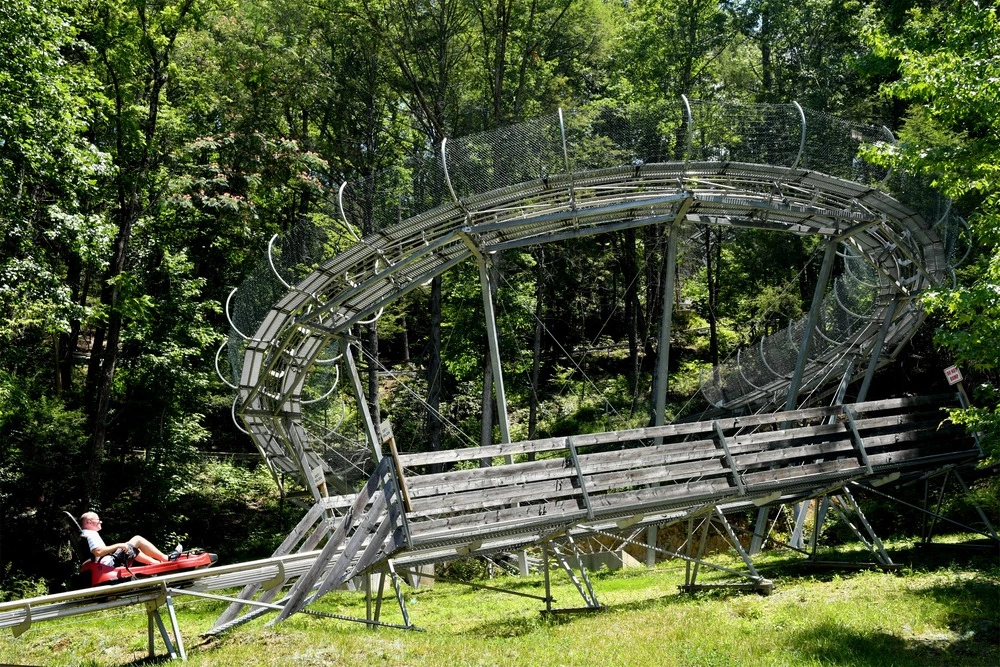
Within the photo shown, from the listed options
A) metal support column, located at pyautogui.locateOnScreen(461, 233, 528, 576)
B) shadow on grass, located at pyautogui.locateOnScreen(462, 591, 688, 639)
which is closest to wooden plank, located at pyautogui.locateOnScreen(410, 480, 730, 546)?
shadow on grass, located at pyautogui.locateOnScreen(462, 591, 688, 639)

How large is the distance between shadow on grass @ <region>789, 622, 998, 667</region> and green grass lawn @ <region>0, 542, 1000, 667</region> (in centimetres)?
2

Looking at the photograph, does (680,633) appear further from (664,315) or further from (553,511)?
(664,315)

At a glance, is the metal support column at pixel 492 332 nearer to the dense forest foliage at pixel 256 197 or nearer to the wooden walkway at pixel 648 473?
the wooden walkway at pixel 648 473

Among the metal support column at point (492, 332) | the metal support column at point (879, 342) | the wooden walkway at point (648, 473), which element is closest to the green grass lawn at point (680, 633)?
the wooden walkway at point (648, 473)

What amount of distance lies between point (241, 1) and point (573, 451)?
2651 cm

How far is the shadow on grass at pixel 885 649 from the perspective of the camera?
9.05 metres

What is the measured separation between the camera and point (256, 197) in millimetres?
28906

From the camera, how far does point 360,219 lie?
1894 cm

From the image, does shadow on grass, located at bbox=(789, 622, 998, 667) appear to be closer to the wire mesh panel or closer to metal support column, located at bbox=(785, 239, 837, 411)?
metal support column, located at bbox=(785, 239, 837, 411)

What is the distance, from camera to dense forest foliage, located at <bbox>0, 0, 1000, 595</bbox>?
21.0 meters

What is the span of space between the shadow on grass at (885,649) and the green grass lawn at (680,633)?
16mm

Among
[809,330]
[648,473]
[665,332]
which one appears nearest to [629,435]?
[648,473]

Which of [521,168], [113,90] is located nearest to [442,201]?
[521,168]

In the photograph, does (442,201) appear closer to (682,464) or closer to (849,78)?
(682,464)
